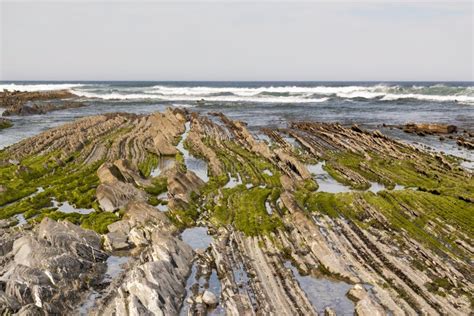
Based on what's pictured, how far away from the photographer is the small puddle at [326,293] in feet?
61.2

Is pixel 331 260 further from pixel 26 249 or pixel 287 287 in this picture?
pixel 26 249

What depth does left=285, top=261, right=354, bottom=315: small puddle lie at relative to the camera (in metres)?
18.7

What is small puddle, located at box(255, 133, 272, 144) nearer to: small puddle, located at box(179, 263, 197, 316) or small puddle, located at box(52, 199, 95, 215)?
small puddle, located at box(52, 199, 95, 215)

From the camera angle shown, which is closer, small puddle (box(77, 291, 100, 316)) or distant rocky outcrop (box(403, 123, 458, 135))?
small puddle (box(77, 291, 100, 316))

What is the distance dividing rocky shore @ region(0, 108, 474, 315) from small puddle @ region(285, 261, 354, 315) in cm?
9

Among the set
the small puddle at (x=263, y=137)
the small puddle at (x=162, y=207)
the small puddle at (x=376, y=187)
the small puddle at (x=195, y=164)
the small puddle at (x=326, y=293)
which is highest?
the small puddle at (x=263, y=137)

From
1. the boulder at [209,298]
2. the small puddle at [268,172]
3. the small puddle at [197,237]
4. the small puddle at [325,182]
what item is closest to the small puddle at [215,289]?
the boulder at [209,298]

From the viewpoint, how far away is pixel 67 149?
50.4 meters

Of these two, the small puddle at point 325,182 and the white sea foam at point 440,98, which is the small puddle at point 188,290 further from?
the white sea foam at point 440,98

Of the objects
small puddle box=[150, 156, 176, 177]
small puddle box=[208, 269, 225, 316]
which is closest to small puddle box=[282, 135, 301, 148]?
small puddle box=[150, 156, 176, 177]

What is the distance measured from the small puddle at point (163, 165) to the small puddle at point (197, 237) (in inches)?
592

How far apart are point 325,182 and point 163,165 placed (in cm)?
1783

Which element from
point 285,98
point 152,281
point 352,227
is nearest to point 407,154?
point 352,227

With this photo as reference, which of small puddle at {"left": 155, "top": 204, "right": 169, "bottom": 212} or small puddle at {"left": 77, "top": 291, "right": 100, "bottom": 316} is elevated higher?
small puddle at {"left": 155, "top": 204, "right": 169, "bottom": 212}
